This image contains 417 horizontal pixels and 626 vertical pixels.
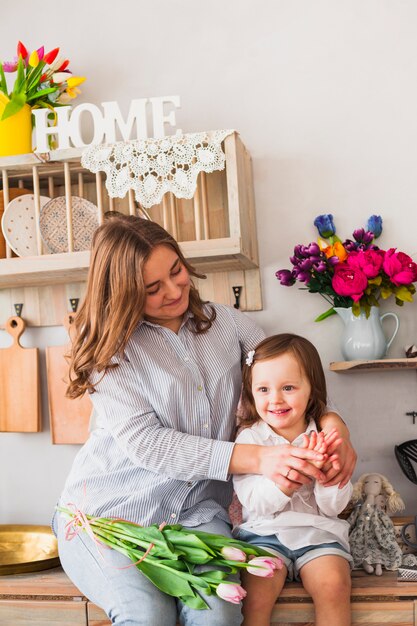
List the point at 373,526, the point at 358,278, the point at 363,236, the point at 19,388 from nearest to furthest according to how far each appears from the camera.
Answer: the point at 373,526
the point at 358,278
the point at 363,236
the point at 19,388

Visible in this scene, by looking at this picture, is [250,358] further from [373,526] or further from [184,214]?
[184,214]

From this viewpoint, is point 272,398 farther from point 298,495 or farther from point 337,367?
point 337,367

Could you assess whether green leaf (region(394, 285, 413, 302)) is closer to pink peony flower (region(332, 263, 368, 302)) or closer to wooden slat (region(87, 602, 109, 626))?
pink peony flower (region(332, 263, 368, 302))

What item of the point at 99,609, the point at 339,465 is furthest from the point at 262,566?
the point at 99,609

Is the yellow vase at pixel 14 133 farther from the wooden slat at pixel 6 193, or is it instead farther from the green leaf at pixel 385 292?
the green leaf at pixel 385 292

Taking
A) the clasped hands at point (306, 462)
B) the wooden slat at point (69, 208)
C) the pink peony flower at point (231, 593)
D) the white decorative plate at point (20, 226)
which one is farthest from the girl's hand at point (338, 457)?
the white decorative plate at point (20, 226)

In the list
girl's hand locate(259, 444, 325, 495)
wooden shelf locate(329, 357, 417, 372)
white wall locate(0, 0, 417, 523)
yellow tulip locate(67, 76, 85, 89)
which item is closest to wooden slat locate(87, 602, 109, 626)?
girl's hand locate(259, 444, 325, 495)

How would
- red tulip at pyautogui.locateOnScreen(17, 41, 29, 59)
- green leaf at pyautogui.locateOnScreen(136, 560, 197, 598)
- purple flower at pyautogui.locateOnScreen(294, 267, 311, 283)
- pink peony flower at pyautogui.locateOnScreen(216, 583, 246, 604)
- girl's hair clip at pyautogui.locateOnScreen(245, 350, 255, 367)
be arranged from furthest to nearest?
red tulip at pyautogui.locateOnScreen(17, 41, 29, 59) → purple flower at pyautogui.locateOnScreen(294, 267, 311, 283) → girl's hair clip at pyautogui.locateOnScreen(245, 350, 255, 367) → green leaf at pyautogui.locateOnScreen(136, 560, 197, 598) → pink peony flower at pyautogui.locateOnScreen(216, 583, 246, 604)

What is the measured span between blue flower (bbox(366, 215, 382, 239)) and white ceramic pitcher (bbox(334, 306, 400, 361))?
0.21 m

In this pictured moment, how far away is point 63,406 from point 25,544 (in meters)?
0.38

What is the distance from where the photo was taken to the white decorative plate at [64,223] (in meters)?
2.07

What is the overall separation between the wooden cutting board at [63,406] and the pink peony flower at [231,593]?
92 cm

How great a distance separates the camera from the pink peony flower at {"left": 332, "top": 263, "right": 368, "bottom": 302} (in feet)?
6.35

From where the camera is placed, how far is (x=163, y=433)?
5.38 ft
